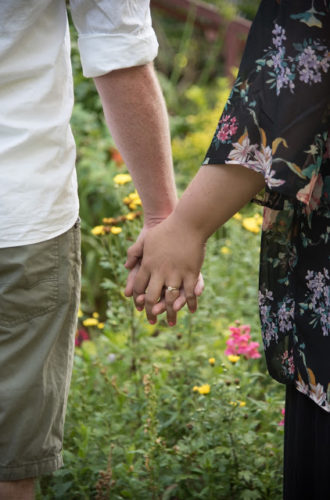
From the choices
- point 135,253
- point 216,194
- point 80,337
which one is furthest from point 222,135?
point 80,337

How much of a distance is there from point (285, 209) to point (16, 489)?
842mm

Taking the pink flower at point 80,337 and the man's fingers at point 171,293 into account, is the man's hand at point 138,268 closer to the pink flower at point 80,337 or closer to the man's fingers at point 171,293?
the man's fingers at point 171,293

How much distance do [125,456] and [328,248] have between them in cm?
114

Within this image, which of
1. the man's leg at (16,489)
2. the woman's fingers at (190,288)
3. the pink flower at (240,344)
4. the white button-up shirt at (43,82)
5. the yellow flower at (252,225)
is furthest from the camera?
the yellow flower at (252,225)

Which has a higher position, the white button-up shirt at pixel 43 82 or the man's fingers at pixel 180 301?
the white button-up shirt at pixel 43 82

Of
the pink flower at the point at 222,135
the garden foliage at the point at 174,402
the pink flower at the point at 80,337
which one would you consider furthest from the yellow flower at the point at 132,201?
the pink flower at the point at 222,135

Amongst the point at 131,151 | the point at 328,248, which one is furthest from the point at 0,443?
the point at 328,248

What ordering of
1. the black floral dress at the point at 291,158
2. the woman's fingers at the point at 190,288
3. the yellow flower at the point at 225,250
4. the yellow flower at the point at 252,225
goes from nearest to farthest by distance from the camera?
the black floral dress at the point at 291,158 → the woman's fingers at the point at 190,288 → the yellow flower at the point at 252,225 → the yellow flower at the point at 225,250

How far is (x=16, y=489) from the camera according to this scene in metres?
1.52

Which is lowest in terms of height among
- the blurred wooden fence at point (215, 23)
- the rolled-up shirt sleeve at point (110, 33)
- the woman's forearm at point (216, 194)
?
the woman's forearm at point (216, 194)

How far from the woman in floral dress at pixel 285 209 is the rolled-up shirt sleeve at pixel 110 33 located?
253 millimetres

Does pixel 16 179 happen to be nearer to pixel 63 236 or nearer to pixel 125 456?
pixel 63 236

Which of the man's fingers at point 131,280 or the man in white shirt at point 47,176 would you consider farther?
the man's fingers at point 131,280

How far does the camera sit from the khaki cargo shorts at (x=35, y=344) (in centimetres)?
140
